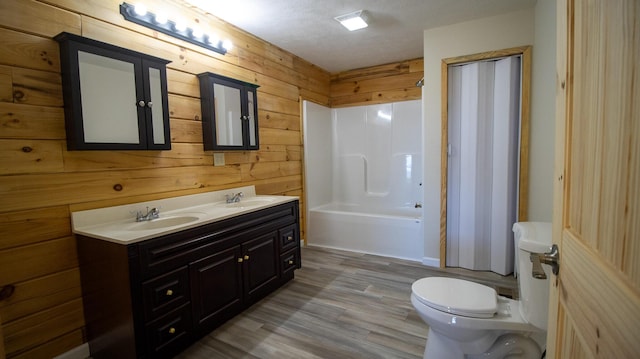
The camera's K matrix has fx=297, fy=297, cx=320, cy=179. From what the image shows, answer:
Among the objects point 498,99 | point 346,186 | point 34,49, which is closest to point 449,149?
point 498,99

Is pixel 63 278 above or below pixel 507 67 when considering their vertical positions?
below

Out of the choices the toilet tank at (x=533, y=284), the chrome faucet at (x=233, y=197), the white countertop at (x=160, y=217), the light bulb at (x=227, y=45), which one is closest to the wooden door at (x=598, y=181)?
the toilet tank at (x=533, y=284)

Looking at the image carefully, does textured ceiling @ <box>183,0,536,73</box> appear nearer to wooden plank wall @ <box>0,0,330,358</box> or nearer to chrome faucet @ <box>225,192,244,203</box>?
wooden plank wall @ <box>0,0,330,358</box>

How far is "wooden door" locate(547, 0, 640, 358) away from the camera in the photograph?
43 cm

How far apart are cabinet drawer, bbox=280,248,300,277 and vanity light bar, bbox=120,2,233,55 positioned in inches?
72.9

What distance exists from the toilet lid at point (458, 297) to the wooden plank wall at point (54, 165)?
5.96 feet

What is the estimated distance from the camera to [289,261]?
267cm

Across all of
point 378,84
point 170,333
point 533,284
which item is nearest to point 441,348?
point 533,284

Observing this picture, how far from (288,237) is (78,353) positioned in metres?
1.53

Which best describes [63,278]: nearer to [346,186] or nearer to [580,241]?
[580,241]

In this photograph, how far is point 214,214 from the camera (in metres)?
2.04

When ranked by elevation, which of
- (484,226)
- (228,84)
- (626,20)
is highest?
(228,84)

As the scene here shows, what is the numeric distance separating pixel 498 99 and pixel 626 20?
99.4 inches

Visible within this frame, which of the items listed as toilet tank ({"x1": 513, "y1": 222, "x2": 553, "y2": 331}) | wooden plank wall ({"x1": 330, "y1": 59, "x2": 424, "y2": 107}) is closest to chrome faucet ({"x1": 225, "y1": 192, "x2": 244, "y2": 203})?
toilet tank ({"x1": 513, "y1": 222, "x2": 553, "y2": 331})
